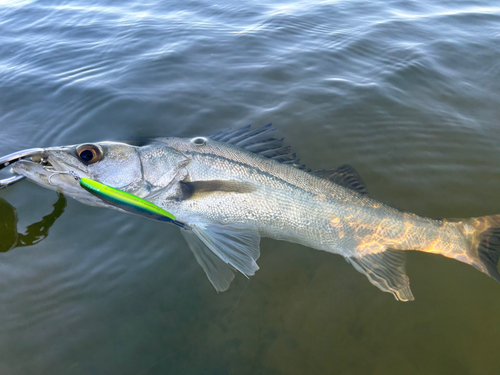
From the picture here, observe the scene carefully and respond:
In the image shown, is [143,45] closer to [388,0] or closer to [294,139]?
[294,139]

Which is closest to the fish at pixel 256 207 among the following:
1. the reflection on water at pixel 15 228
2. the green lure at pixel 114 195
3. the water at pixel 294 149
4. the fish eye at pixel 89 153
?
the fish eye at pixel 89 153

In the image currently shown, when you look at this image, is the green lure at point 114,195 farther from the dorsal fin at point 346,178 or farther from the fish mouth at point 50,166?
the dorsal fin at point 346,178

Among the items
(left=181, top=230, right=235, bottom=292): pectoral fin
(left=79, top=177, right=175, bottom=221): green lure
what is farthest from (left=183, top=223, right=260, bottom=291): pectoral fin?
(left=79, top=177, right=175, bottom=221): green lure

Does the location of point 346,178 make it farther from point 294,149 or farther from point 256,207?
point 294,149

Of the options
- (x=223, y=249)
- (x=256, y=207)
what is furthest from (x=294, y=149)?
(x=223, y=249)

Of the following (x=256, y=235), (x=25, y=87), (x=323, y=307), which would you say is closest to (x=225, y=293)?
(x=256, y=235)

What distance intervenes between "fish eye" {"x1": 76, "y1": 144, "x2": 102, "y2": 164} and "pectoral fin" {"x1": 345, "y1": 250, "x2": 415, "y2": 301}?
8.01 feet

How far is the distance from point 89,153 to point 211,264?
4.76ft

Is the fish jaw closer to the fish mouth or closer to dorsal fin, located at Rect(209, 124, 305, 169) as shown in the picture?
the fish mouth

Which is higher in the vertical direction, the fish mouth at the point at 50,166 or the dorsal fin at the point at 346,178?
the fish mouth at the point at 50,166

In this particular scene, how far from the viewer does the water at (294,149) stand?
7.93ft

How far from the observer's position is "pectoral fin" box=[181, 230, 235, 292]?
271 cm

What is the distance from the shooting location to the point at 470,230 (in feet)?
9.36

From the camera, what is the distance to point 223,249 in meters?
2.89
